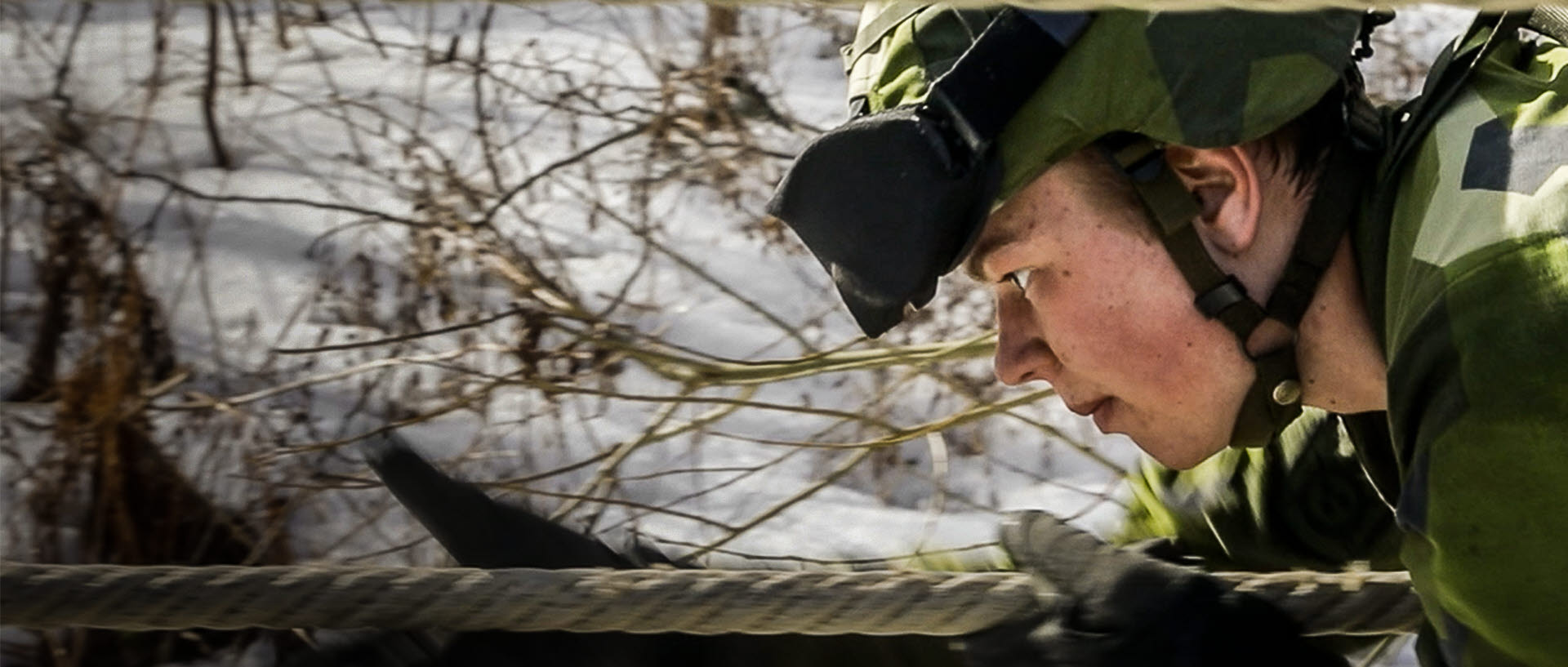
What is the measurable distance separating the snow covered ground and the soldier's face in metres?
1.29

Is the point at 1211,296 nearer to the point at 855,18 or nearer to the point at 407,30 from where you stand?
the point at 407,30

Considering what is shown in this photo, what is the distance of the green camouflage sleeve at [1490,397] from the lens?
989 mm

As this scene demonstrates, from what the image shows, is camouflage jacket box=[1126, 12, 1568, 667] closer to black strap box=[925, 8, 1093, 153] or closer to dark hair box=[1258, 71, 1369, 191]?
dark hair box=[1258, 71, 1369, 191]

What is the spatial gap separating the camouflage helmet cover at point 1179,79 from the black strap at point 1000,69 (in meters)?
0.01

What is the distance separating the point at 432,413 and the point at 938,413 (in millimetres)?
805

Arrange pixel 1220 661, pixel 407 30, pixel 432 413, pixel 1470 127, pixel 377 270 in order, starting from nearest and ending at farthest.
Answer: pixel 1470 127 < pixel 1220 661 < pixel 432 413 < pixel 377 270 < pixel 407 30

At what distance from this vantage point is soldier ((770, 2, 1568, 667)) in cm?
106

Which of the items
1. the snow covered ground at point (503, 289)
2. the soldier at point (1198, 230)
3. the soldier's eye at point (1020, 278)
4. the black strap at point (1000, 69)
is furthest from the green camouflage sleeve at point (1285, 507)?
the snow covered ground at point (503, 289)

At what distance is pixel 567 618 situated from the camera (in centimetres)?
133

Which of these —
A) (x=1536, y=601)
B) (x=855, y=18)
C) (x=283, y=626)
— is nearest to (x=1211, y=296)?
(x=1536, y=601)

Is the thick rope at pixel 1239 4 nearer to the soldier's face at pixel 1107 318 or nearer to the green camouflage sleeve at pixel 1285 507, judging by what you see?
the soldier's face at pixel 1107 318

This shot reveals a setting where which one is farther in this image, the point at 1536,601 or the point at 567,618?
the point at 567,618

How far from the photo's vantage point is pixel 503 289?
2.96 m

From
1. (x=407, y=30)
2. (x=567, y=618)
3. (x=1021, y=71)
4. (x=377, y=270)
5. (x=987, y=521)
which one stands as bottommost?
(x=987, y=521)
